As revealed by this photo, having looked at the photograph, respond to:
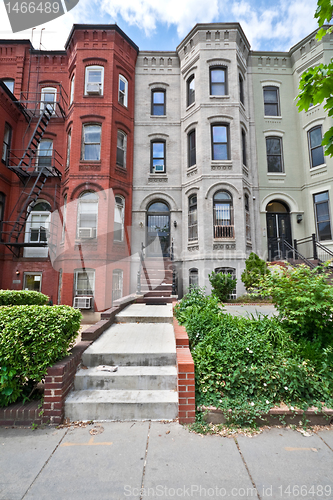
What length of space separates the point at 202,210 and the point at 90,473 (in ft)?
37.6

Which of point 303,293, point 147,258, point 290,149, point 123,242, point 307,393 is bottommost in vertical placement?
point 307,393

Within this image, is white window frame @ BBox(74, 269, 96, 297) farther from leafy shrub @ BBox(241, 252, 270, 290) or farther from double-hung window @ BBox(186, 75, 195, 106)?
double-hung window @ BBox(186, 75, 195, 106)

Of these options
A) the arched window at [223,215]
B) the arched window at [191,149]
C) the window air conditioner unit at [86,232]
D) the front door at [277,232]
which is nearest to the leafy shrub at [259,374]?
the arched window at [223,215]

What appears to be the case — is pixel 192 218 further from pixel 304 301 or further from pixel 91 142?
pixel 304 301

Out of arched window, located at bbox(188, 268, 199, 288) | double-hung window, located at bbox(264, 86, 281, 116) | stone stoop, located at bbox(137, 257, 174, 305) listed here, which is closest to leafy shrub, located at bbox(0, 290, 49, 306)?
stone stoop, located at bbox(137, 257, 174, 305)

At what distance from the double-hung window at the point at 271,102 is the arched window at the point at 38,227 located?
1406 cm

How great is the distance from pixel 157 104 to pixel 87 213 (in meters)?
8.07

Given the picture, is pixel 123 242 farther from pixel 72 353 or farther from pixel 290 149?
pixel 290 149

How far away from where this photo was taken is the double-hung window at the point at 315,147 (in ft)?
45.0

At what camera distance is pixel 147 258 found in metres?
13.4

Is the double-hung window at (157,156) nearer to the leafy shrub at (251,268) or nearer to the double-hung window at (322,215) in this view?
the leafy shrub at (251,268)

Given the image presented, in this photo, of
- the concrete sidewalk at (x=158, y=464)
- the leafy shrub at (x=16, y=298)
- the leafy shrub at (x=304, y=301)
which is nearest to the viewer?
the concrete sidewalk at (x=158, y=464)

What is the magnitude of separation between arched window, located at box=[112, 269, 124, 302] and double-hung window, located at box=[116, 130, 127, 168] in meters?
5.93

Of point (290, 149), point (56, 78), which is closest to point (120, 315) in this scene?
point (290, 149)
